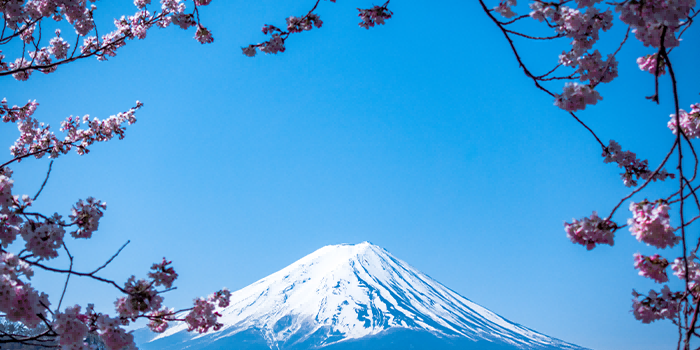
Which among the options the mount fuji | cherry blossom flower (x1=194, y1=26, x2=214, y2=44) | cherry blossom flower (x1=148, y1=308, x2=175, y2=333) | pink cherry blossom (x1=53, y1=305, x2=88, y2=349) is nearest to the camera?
pink cherry blossom (x1=53, y1=305, x2=88, y2=349)

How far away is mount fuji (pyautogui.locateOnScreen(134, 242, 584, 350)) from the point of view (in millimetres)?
88250

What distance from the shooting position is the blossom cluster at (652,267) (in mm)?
1844

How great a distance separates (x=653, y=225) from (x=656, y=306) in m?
0.90

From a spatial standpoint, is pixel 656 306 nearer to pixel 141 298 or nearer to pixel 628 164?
pixel 628 164

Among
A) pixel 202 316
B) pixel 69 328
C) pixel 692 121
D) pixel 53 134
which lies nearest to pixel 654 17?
pixel 692 121

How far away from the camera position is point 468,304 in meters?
105

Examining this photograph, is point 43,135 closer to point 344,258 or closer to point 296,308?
point 296,308

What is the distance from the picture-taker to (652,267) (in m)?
1.88

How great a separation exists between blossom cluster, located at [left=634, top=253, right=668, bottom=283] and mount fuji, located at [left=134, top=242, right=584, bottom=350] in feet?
294

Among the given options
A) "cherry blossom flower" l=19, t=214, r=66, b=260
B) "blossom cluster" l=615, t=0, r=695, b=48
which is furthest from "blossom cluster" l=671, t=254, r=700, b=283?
"cherry blossom flower" l=19, t=214, r=66, b=260

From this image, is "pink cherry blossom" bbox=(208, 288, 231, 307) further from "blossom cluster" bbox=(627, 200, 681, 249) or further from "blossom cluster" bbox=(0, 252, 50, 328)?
"blossom cluster" bbox=(627, 200, 681, 249)

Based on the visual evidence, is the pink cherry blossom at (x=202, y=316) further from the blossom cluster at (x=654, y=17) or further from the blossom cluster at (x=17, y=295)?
the blossom cluster at (x=654, y=17)

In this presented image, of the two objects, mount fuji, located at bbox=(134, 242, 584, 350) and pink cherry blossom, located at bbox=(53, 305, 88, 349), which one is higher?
mount fuji, located at bbox=(134, 242, 584, 350)

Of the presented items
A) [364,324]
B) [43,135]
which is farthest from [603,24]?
[364,324]
